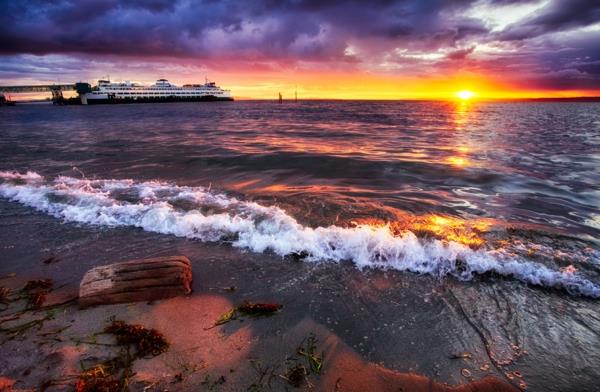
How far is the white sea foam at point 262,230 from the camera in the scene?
19.0ft

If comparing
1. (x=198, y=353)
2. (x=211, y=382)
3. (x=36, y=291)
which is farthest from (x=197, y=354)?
(x=36, y=291)

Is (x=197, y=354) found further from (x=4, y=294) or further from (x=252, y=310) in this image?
(x=4, y=294)

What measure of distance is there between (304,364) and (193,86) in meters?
171

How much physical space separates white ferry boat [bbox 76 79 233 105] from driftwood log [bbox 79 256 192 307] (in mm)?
152701

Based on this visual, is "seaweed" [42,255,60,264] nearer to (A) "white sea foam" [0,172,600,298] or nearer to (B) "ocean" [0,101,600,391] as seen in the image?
(B) "ocean" [0,101,600,391]

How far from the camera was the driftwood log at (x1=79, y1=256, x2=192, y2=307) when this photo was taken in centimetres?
465

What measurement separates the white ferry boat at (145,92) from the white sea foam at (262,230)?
475 feet

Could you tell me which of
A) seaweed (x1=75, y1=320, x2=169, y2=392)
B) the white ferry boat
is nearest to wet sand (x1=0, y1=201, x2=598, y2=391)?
seaweed (x1=75, y1=320, x2=169, y2=392)

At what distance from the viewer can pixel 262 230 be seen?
294 inches

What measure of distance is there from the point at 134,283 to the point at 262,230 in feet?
10.5

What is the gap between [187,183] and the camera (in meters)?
12.1

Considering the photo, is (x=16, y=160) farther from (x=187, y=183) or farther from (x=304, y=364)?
(x=304, y=364)

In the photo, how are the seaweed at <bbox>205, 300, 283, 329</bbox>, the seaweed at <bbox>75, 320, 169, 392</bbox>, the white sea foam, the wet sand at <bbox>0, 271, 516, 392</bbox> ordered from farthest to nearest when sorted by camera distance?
the white sea foam
the seaweed at <bbox>205, 300, 283, 329</bbox>
the wet sand at <bbox>0, 271, 516, 392</bbox>
the seaweed at <bbox>75, 320, 169, 392</bbox>

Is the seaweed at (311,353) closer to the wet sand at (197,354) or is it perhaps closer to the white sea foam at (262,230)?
the wet sand at (197,354)
